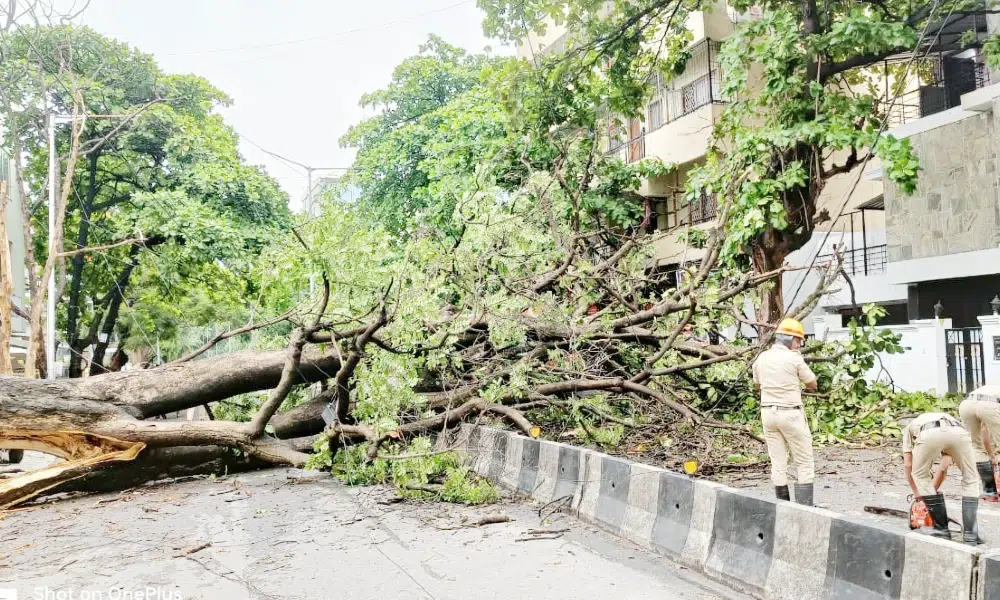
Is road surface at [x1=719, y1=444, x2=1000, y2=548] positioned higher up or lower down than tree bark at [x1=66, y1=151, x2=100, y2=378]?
lower down

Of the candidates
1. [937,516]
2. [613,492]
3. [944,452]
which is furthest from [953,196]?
[613,492]

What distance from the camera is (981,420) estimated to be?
593cm

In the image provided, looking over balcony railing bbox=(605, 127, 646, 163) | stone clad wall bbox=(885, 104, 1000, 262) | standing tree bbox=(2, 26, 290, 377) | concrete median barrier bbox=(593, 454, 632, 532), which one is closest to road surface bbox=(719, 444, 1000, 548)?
concrete median barrier bbox=(593, 454, 632, 532)

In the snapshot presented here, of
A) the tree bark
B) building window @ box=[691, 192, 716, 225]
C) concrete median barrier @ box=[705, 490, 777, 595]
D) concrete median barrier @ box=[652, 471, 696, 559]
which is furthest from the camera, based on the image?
building window @ box=[691, 192, 716, 225]

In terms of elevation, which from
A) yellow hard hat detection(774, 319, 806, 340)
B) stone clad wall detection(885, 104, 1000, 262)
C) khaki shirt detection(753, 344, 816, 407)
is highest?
stone clad wall detection(885, 104, 1000, 262)

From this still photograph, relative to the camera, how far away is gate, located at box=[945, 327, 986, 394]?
14859 mm

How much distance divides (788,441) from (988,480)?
198 centimetres

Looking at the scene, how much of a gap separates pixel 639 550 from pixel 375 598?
78.7 inches

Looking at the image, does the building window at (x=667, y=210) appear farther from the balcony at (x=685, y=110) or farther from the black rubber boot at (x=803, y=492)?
the black rubber boot at (x=803, y=492)

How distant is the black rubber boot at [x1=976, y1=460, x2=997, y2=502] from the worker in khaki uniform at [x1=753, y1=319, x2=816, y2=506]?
1.66 m

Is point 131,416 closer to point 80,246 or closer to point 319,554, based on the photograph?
point 319,554

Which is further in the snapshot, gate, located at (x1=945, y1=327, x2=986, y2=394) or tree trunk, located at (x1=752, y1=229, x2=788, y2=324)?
gate, located at (x1=945, y1=327, x2=986, y2=394)

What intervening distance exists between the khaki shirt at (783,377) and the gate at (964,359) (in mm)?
11287

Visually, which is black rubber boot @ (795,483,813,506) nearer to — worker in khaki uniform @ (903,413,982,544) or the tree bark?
worker in khaki uniform @ (903,413,982,544)
